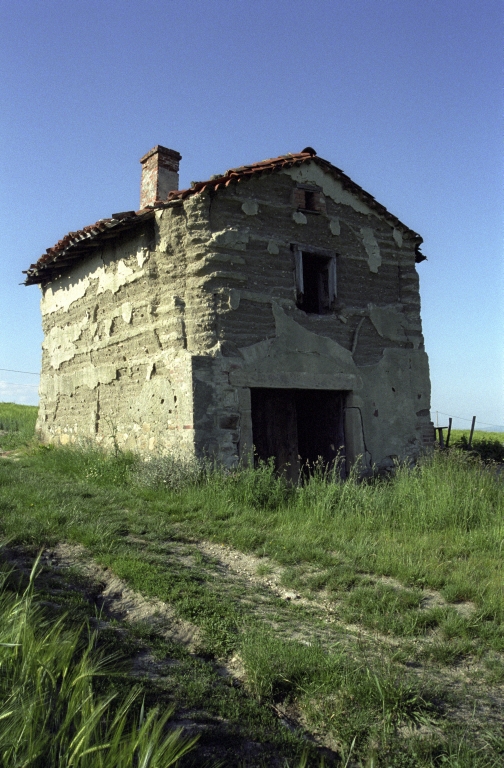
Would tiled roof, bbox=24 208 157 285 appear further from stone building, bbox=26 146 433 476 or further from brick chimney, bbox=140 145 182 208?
brick chimney, bbox=140 145 182 208

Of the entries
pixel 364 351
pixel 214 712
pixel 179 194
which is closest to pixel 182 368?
pixel 179 194

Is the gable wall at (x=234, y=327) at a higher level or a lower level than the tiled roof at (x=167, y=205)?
lower

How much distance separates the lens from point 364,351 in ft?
31.1

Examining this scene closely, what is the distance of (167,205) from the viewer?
847cm

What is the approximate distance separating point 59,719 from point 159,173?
971 centimetres

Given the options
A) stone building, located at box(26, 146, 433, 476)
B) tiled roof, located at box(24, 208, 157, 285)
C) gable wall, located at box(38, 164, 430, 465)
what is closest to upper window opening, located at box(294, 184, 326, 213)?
stone building, located at box(26, 146, 433, 476)

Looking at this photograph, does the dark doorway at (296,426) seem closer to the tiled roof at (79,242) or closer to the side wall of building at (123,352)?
the side wall of building at (123,352)

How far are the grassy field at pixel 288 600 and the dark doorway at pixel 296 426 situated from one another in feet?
4.86

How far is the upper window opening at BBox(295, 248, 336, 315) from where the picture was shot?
29.8 ft

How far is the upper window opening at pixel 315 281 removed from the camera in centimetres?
908

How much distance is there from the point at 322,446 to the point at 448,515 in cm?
342

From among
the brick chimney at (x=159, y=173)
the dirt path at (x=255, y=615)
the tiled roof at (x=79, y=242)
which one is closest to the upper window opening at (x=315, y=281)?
the tiled roof at (x=79, y=242)

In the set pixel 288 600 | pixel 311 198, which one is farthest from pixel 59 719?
pixel 311 198

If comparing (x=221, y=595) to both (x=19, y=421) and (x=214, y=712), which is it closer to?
(x=214, y=712)
